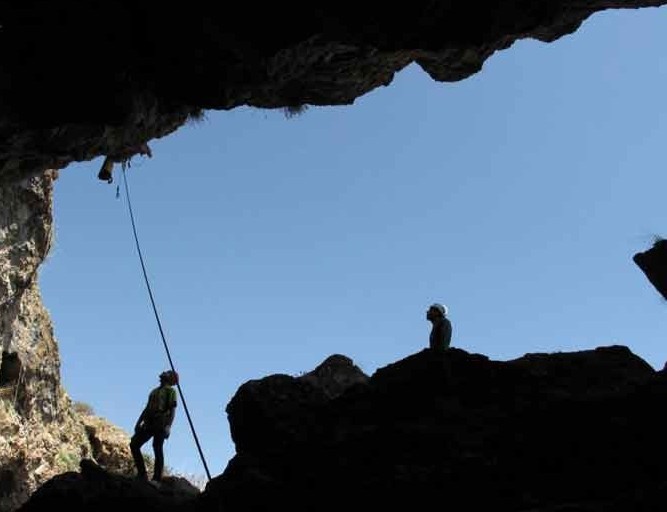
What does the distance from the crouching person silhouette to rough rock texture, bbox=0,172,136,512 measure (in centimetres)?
842

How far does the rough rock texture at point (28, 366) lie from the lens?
841 inches

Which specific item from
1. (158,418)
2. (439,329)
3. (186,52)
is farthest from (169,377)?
(186,52)

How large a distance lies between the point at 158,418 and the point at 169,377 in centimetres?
100

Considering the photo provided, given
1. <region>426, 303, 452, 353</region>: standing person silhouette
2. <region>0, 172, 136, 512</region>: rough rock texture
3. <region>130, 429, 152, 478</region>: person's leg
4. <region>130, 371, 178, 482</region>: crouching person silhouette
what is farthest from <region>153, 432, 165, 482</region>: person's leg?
<region>0, 172, 136, 512</region>: rough rock texture

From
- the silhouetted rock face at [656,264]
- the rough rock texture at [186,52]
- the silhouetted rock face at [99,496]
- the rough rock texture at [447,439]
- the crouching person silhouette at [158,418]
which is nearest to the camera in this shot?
the rough rock texture at [447,439]

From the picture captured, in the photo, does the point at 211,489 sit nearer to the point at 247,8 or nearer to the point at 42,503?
the point at 42,503

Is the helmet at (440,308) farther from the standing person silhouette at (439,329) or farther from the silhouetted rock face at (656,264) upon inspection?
the silhouetted rock face at (656,264)

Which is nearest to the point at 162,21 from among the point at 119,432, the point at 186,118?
the point at 186,118

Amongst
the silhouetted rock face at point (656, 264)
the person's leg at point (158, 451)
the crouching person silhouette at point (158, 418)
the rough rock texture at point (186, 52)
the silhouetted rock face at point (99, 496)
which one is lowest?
the silhouetted rock face at point (99, 496)

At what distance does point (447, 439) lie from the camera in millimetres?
11500

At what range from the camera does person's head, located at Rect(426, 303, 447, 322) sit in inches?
523

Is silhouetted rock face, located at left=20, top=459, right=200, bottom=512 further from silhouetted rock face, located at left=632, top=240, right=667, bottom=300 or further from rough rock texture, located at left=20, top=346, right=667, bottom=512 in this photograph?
silhouetted rock face, located at left=632, top=240, right=667, bottom=300

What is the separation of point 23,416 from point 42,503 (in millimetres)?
12438

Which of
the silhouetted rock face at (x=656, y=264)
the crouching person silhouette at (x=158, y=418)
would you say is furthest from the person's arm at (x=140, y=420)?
the silhouetted rock face at (x=656, y=264)
